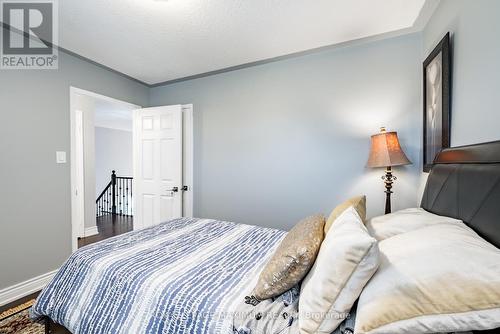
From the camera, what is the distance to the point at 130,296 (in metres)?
1.13

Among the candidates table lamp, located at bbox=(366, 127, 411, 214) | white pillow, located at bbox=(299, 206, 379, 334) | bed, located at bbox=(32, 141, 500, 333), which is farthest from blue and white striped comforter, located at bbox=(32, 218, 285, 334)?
table lamp, located at bbox=(366, 127, 411, 214)

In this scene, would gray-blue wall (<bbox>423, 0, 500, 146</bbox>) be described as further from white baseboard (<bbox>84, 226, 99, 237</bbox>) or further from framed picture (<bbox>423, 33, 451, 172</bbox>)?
white baseboard (<bbox>84, 226, 99, 237</bbox>)

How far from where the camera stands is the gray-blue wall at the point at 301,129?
215 centimetres

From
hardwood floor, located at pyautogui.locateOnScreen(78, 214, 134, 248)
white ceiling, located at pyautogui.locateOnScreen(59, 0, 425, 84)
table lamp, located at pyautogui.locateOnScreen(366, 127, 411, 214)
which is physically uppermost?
white ceiling, located at pyautogui.locateOnScreen(59, 0, 425, 84)

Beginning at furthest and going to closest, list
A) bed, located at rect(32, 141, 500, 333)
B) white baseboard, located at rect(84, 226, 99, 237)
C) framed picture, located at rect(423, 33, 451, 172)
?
1. white baseboard, located at rect(84, 226, 99, 237)
2. framed picture, located at rect(423, 33, 451, 172)
3. bed, located at rect(32, 141, 500, 333)

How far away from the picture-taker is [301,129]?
8.37ft

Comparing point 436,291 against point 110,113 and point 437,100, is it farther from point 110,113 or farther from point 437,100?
point 110,113

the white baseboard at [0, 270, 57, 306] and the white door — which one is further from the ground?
the white door

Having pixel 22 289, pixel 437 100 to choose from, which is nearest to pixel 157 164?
pixel 22 289

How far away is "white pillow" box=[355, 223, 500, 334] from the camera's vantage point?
59 centimetres

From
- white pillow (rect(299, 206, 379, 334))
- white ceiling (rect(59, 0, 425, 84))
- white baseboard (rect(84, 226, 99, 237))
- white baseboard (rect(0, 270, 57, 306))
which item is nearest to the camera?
white pillow (rect(299, 206, 379, 334))

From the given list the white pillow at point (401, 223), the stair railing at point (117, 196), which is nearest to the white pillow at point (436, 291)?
the white pillow at point (401, 223)

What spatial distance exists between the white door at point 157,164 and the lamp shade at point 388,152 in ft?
7.84

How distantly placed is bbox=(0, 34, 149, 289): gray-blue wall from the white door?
875 mm
